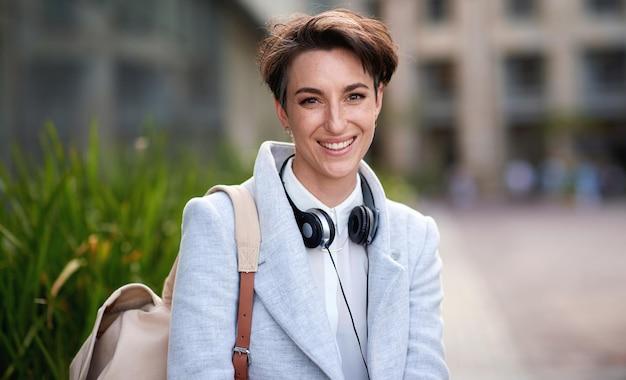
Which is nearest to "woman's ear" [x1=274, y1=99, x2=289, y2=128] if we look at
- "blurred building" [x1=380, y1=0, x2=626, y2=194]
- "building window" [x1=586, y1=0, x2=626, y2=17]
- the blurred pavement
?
the blurred pavement

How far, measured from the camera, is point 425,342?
224 centimetres

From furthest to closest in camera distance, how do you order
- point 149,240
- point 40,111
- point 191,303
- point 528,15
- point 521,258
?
point 528,15, point 521,258, point 40,111, point 149,240, point 191,303

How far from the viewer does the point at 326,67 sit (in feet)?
7.07

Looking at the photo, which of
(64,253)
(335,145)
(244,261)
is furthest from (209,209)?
(64,253)

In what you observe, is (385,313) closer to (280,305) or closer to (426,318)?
(426,318)

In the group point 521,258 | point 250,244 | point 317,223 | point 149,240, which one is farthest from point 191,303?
point 521,258

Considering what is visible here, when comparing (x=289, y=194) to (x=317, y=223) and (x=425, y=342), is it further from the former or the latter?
(x=425, y=342)

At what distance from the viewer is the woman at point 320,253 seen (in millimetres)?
2055

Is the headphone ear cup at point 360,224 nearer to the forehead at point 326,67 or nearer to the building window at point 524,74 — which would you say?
the forehead at point 326,67

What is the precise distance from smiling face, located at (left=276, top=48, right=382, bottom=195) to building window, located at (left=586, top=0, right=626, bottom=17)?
41.0 meters

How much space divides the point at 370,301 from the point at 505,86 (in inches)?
1602

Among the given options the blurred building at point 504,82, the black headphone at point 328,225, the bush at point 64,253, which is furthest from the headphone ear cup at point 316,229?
the blurred building at point 504,82

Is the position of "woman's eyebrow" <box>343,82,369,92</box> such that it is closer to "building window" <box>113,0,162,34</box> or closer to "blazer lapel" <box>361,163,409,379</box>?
"blazer lapel" <box>361,163,409,379</box>

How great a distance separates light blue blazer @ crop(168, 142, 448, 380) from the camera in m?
2.02
